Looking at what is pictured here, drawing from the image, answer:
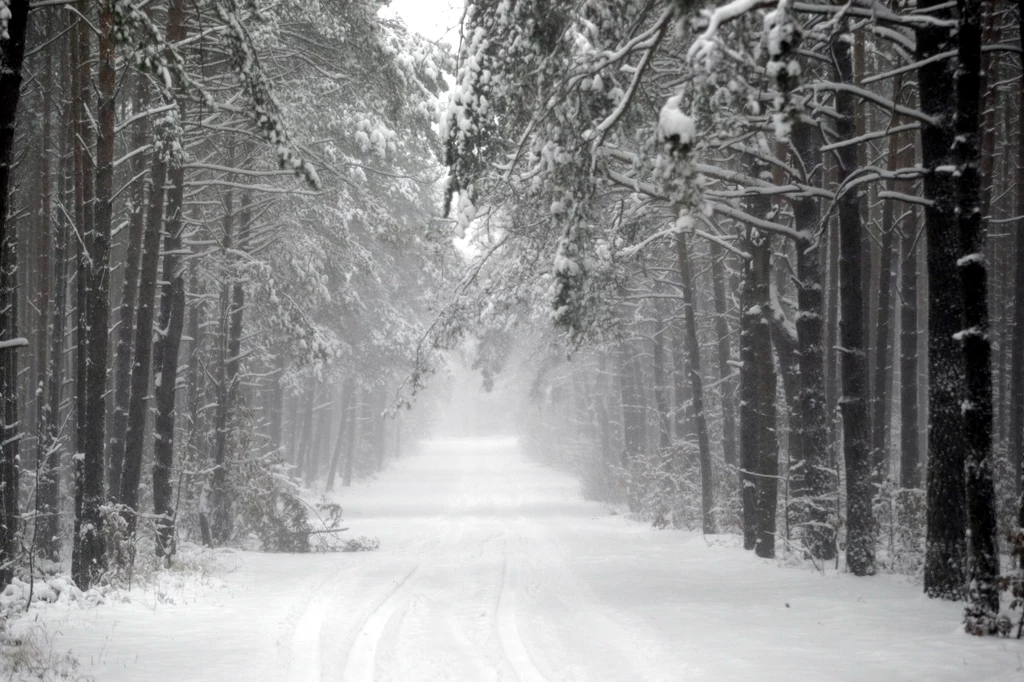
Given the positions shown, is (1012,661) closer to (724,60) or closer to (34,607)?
(724,60)

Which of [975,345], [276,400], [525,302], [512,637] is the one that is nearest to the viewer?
[975,345]

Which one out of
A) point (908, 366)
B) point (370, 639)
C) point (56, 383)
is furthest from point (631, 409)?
point (370, 639)

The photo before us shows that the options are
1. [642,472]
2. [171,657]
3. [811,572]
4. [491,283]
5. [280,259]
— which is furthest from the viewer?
[642,472]

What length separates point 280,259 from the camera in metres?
19.8

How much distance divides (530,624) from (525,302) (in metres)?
6.79

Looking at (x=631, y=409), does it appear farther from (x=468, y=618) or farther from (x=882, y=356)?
(x=468, y=618)

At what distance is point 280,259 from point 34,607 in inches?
444

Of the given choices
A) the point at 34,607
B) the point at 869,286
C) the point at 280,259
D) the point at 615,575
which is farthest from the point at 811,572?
the point at 280,259

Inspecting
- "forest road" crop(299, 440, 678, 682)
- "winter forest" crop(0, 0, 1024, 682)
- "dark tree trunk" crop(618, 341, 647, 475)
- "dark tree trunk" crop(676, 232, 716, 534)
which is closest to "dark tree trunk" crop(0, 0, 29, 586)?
"winter forest" crop(0, 0, 1024, 682)

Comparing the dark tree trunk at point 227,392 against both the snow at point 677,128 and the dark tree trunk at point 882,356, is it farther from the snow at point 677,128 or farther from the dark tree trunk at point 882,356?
the snow at point 677,128

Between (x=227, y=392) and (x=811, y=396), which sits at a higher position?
(x=811, y=396)

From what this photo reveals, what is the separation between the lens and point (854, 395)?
1121 centimetres

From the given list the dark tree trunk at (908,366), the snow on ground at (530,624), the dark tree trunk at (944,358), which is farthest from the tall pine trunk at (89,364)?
the dark tree trunk at (908,366)

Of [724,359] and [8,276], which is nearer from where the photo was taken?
[8,276]
